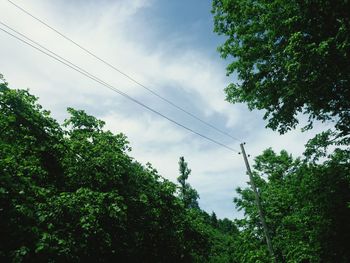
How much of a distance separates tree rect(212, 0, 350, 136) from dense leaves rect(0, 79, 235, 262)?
296 inches

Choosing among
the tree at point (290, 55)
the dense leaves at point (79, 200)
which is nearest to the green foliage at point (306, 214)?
the tree at point (290, 55)

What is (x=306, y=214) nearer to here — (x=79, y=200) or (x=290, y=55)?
(x=290, y=55)

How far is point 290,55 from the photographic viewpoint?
12617mm

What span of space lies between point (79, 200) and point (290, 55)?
396 inches

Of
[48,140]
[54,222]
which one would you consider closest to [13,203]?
[54,222]

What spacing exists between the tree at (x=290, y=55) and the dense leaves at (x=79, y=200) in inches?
296

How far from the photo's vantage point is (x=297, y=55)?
11719mm

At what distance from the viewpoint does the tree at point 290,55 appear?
11523 mm

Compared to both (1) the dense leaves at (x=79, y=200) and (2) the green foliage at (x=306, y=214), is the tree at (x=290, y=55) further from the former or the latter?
(1) the dense leaves at (x=79, y=200)

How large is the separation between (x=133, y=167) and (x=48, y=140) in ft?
16.8

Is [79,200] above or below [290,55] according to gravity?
below

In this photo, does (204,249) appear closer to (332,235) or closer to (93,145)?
(332,235)

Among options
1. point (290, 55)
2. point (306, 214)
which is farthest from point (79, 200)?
point (306, 214)

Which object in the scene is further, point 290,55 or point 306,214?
point 306,214
